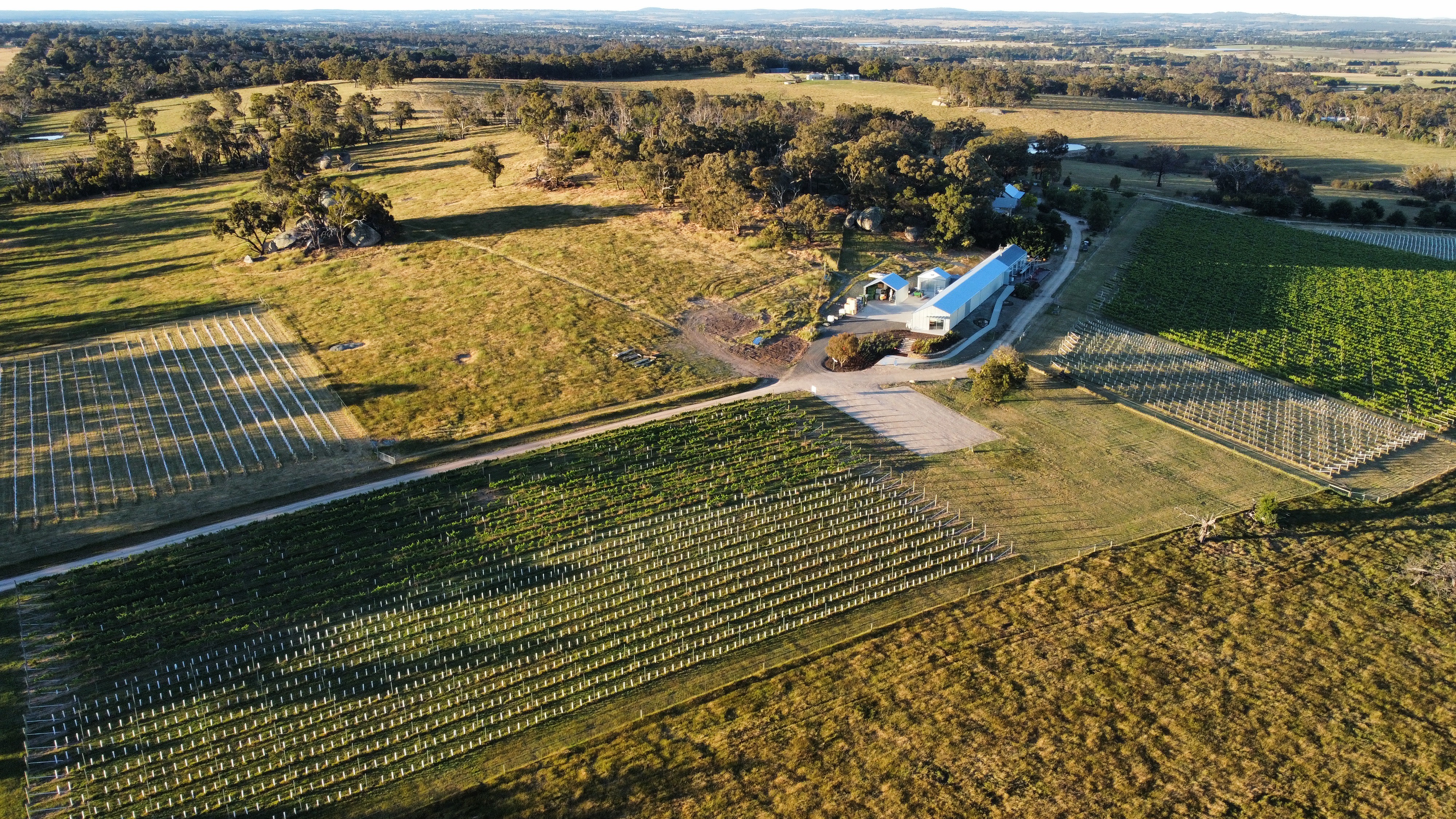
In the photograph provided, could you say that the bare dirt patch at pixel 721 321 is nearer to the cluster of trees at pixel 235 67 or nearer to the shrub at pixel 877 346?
the shrub at pixel 877 346

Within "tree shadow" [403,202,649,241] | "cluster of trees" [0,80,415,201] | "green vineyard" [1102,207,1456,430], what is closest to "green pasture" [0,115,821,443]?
"tree shadow" [403,202,649,241]

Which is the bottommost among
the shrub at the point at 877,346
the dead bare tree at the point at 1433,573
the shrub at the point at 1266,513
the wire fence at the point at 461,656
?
the wire fence at the point at 461,656

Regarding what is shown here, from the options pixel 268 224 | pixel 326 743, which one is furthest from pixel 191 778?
pixel 268 224

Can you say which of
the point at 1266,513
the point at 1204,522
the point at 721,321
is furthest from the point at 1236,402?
the point at 721,321

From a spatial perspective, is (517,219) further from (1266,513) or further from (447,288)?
(1266,513)

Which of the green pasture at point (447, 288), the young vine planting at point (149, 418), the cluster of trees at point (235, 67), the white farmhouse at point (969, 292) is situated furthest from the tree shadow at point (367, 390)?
the cluster of trees at point (235, 67)

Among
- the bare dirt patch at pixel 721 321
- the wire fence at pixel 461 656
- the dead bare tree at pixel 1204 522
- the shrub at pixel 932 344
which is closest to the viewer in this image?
the wire fence at pixel 461 656
